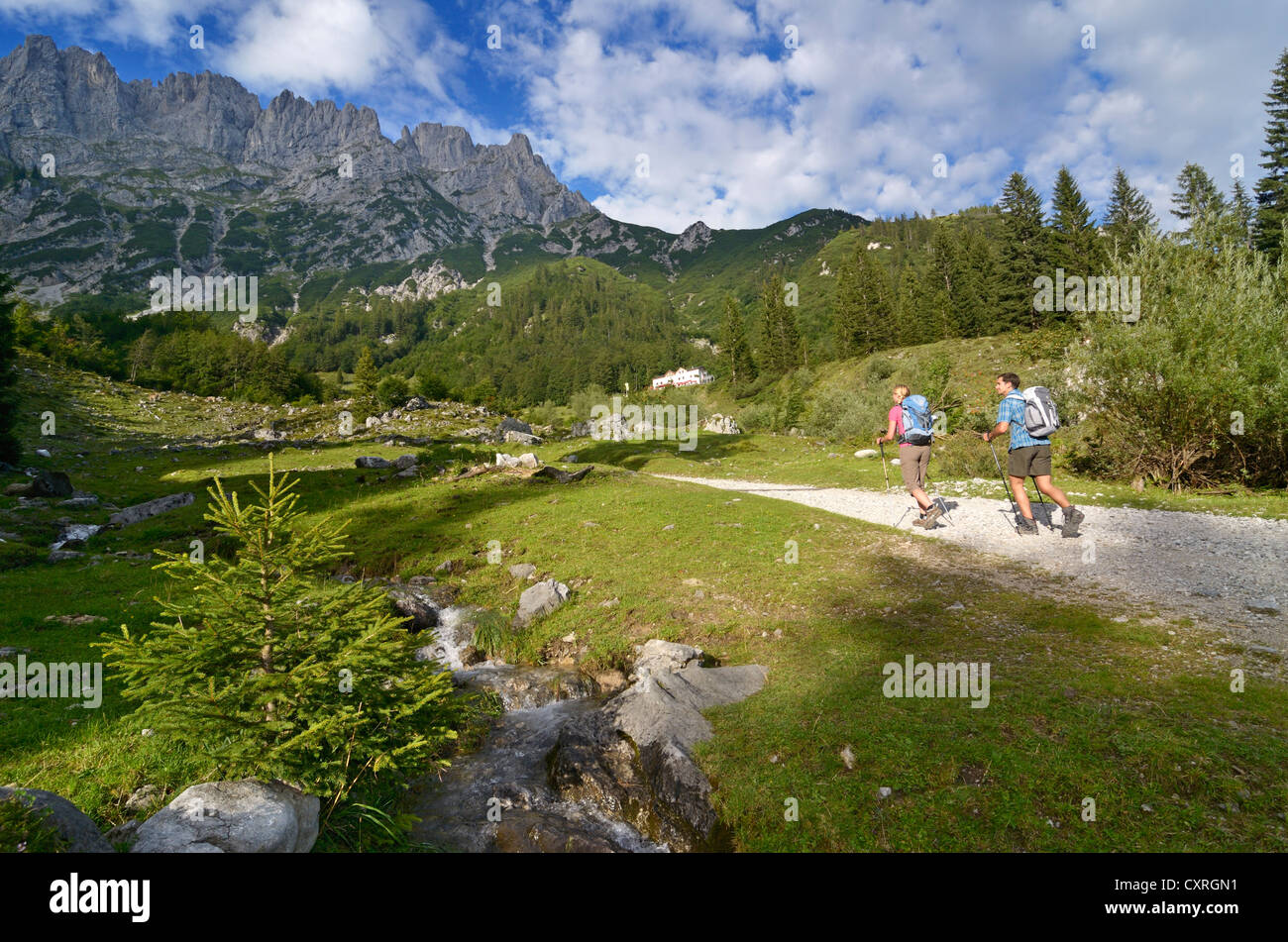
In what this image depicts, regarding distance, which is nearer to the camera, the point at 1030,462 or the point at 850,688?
the point at 850,688

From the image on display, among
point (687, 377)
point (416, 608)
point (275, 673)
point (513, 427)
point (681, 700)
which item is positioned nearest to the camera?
point (275, 673)

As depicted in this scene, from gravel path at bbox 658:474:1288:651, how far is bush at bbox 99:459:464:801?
11.5 metres

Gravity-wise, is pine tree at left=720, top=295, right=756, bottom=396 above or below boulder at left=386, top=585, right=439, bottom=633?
above

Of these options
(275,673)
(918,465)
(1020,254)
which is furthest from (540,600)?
(1020,254)

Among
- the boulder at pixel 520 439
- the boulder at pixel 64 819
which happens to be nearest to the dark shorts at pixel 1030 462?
the boulder at pixel 64 819

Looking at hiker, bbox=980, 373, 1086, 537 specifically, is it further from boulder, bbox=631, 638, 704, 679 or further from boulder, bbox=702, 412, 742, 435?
boulder, bbox=702, 412, 742, 435

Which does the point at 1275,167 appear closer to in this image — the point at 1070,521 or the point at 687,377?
the point at 1070,521

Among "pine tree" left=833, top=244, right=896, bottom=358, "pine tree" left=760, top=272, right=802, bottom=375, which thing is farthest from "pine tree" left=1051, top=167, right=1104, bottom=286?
"pine tree" left=760, top=272, right=802, bottom=375

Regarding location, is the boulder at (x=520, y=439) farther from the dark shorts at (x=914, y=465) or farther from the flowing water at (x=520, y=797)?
the flowing water at (x=520, y=797)

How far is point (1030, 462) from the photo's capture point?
1280cm

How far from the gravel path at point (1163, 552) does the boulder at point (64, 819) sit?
43.8 ft

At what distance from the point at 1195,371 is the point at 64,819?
25608 mm

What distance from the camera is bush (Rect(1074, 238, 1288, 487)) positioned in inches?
613
